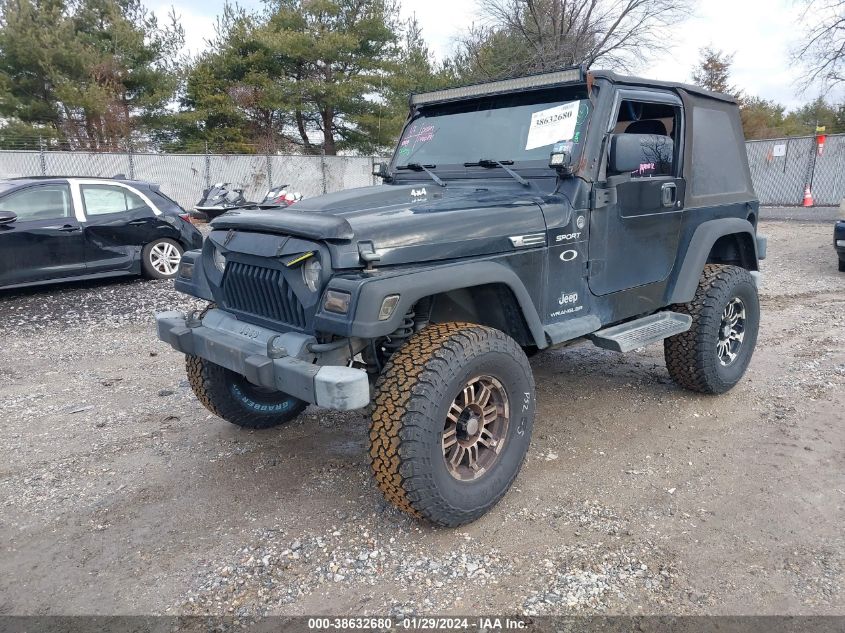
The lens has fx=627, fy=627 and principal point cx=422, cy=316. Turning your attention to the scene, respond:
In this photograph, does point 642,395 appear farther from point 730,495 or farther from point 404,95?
point 404,95

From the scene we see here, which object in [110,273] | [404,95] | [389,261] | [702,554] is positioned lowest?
[702,554]

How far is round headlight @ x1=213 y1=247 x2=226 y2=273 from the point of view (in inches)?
135

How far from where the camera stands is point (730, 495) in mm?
3352

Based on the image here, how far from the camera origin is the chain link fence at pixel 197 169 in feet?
59.7

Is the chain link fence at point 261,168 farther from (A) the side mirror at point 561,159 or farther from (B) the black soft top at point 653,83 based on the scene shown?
(A) the side mirror at point 561,159

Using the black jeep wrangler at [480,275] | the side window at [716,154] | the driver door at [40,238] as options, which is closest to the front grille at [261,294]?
the black jeep wrangler at [480,275]

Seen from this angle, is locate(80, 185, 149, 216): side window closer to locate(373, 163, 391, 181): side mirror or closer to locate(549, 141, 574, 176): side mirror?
locate(373, 163, 391, 181): side mirror

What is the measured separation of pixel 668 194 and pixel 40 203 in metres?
7.38

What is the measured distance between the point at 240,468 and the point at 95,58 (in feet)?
76.1

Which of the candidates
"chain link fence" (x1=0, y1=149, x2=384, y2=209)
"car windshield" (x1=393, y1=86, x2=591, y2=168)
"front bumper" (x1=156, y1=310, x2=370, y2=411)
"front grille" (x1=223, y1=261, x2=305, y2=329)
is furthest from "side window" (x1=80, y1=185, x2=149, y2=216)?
"chain link fence" (x1=0, y1=149, x2=384, y2=209)

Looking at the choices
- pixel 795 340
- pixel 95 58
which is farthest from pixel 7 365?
pixel 95 58

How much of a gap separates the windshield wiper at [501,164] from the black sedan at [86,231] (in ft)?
19.9

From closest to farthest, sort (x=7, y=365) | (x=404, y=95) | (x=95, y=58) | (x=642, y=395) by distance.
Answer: (x=642, y=395)
(x=7, y=365)
(x=95, y=58)
(x=404, y=95)

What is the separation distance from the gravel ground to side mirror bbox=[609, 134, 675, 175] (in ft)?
5.61
